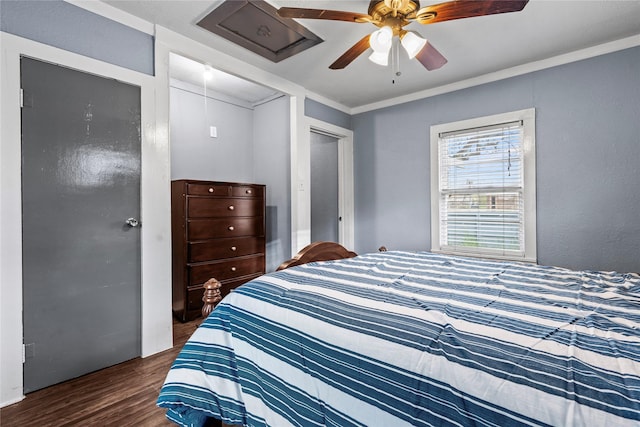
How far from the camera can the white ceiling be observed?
6.89 ft

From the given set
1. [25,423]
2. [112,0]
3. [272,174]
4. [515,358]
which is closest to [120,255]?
[25,423]

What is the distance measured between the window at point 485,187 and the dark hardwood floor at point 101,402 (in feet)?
9.58

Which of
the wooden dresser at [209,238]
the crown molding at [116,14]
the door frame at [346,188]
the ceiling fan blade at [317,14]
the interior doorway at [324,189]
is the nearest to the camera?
the ceiling fan blade at [317,14]

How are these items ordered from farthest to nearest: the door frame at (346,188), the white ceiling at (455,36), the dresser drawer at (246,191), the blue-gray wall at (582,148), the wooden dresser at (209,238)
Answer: the door frame at (346,188), the dresser drawer at (246,191), the wooden dresser at (209,238), the blue-gray wall at (582,148), the white ceiling at (455,36)

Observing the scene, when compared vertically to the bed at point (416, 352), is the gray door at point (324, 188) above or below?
above

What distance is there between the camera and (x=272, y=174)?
12.8 feet

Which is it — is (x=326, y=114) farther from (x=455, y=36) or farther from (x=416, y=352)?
(x=416, y=352)

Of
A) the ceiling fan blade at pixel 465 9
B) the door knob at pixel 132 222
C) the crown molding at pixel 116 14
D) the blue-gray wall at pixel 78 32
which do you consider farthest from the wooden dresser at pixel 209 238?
the ceiling fan blade at pixel 465 9

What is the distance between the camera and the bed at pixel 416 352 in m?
0.69

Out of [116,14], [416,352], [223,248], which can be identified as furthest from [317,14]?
[223,248]

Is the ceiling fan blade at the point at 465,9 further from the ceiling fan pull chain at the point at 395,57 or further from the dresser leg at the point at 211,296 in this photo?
the dresser leg at the point at 211,296

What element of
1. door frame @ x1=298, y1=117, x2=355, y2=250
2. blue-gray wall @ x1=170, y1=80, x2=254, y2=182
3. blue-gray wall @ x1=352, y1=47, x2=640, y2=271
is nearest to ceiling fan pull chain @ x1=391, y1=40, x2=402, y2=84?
blue-gray wall @ x1=352, y1=47, x2=640, y2=271

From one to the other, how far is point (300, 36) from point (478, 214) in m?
2.45

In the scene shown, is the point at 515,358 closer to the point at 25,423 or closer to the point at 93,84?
the point at 25,423
